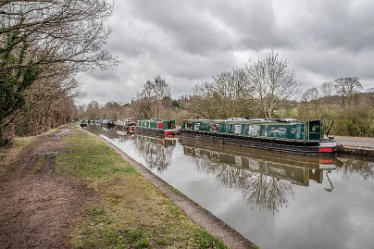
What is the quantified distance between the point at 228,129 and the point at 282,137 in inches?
219

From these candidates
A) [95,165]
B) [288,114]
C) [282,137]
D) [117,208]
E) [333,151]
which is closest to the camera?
[117,208]

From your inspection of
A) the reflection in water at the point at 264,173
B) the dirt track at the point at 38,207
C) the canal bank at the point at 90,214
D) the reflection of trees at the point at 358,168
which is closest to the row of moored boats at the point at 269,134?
the reflection in water at the point at 264,173

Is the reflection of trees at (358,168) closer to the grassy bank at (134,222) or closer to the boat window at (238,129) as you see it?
the boat window at (238,129)

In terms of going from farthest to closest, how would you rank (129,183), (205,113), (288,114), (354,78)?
(354,78)
(205,113)
(288,114)
(129,183)

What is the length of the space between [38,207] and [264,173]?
848 centimetres

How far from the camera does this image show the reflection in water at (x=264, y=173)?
8.16 m

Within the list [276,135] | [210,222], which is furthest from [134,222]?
[276,135]

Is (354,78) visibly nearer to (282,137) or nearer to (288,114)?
(288,114)

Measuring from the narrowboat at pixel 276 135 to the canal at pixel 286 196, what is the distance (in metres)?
0.81

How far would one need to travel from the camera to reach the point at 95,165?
397 inches

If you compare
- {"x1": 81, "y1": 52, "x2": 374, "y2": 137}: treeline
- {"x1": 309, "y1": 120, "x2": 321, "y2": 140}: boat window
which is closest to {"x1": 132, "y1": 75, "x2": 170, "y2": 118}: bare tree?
{"x1": 81, "y1": 52, "x2": 374, "y2": 137}: treeline

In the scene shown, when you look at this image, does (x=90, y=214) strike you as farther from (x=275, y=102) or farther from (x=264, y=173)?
(x=275, y=102)

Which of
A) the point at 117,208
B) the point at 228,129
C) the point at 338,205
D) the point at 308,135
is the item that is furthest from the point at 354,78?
the point at 117,208

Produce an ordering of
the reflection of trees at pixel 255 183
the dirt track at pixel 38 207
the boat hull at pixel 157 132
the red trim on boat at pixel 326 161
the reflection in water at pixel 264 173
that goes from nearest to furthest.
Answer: the dirt track at pixel 38 207 → the reflection of trees at pixel 255 183 → the reflection in water at pixel 264 173 → the red trim on boat at pixel 326 161 → the boat hull at pixel 157 132
